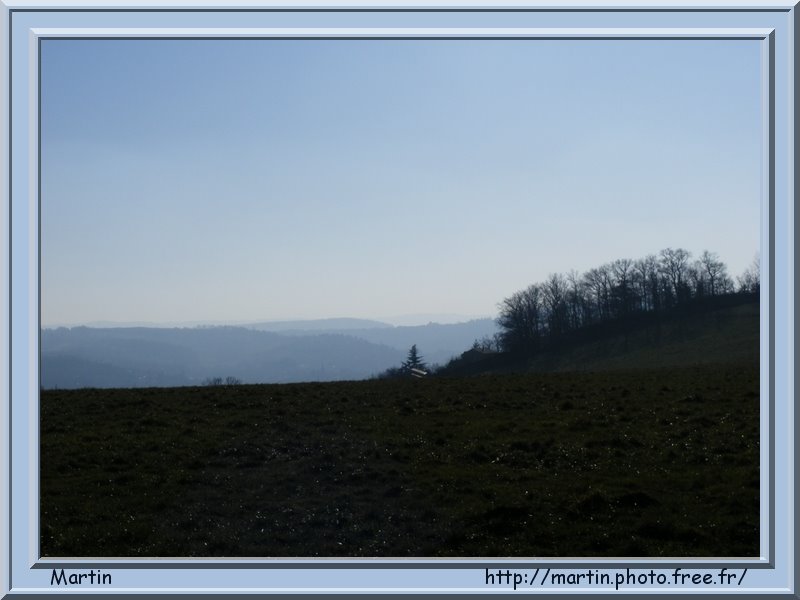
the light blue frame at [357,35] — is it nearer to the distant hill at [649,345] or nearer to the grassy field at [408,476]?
the grassy field at [408,476]

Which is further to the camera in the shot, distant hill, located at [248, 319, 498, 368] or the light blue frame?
distant hill, located at [248, 319, 498, 368]

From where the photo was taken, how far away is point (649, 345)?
1404 inches

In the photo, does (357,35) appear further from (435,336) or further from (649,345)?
(649,345)

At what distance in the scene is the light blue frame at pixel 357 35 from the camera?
6.90m

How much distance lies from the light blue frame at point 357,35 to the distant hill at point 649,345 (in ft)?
73.4

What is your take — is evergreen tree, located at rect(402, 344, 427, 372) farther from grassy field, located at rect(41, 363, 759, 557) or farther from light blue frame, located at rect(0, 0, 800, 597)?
light blue frame, located at rect(0, 0, 800, 597)

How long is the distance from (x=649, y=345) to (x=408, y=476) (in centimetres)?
2815

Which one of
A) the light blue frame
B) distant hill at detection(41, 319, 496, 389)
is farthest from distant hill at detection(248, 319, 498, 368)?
the light blue frame

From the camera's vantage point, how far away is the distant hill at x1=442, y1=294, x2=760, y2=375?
3064 cm

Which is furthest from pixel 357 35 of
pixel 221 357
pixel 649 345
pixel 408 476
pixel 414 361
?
pixel 649 345

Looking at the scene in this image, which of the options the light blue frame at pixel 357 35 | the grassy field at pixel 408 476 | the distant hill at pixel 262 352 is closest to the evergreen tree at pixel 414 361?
the distant hill at pixel 262 352

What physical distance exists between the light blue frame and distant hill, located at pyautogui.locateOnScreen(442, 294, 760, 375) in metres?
22.4

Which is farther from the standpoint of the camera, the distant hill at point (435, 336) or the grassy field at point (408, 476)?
the distant hill at point (435, 336)
